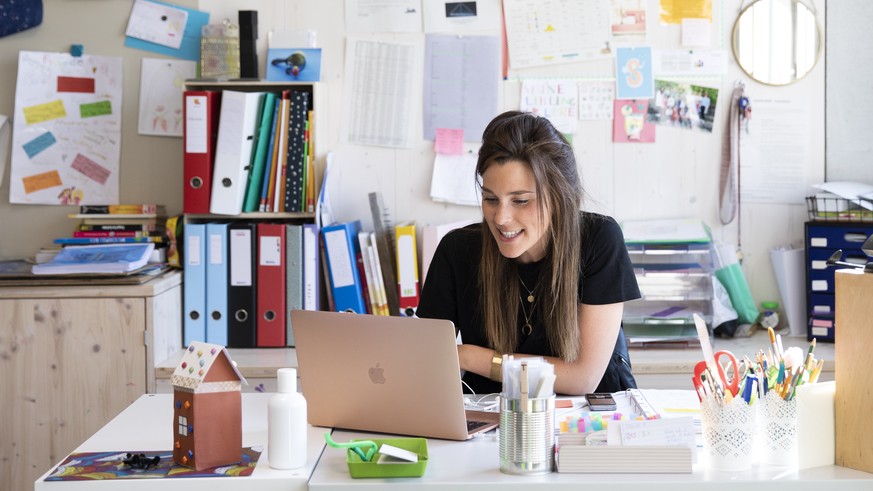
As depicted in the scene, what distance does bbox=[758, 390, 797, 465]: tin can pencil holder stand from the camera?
1.38m

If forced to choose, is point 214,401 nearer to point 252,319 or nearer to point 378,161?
point 252,319

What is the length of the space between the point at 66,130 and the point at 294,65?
779 mm

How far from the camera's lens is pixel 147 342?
8.67 ft

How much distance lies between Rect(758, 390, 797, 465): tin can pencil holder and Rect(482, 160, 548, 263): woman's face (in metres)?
0.65

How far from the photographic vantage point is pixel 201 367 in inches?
56.1

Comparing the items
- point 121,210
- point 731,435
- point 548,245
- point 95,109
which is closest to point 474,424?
point 731,435

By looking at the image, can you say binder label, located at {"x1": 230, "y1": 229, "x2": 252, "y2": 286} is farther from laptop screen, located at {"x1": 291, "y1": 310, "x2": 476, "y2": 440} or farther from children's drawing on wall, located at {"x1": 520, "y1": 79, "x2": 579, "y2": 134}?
laptop screen, located at {"x1": 291, "y1": 310, "x2": 476, "y2": 440}

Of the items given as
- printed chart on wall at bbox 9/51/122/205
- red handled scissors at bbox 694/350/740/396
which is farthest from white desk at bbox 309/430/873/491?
printed chart on wall at bbox 9/51/122/205

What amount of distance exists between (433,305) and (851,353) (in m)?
0.94

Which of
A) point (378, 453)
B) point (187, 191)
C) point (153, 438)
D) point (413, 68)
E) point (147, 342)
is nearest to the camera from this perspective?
point (378, 453)

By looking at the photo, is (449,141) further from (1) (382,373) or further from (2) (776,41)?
(1) (382,373)

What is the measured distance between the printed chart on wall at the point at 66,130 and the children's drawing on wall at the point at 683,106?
1747 millimetres

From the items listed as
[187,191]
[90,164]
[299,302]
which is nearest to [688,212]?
[299,302]

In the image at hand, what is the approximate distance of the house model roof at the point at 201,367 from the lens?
55.7 inches
